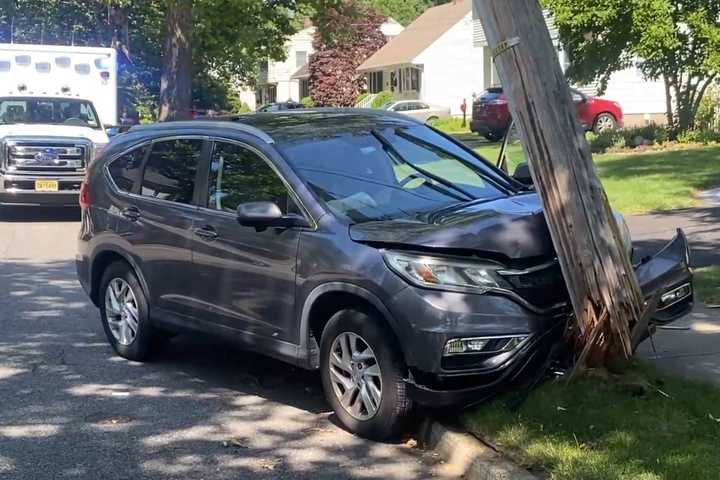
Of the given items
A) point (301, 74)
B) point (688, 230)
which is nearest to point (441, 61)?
point (301, 74)

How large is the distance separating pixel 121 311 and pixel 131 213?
81 cm

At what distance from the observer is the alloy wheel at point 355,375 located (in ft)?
18.2

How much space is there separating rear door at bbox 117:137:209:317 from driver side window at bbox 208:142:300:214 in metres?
0.18

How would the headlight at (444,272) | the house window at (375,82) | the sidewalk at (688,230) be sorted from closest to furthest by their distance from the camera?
the headlight at (444,272) → the sidewalk at (688,230) → the house window at (375,82)

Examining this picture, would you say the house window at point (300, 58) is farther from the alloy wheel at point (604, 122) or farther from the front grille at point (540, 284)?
the front grille at point (540, 284)

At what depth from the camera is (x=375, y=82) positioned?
6306 centimetres

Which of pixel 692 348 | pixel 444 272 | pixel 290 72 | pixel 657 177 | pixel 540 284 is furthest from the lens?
pixel 290 72

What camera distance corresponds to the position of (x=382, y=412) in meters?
5.49

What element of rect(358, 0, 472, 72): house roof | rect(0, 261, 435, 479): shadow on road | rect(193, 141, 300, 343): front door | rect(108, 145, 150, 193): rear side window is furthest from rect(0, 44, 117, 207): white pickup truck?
rect(358, 0, 472, 72): house roof

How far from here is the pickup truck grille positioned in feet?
51.3

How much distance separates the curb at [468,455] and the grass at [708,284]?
3.45 meters

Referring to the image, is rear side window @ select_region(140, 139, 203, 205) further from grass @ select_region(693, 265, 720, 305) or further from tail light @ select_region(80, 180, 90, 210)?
grass @ select_region(693, 265, 720, 305)

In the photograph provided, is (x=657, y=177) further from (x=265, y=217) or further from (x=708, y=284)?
(x=265, y=217)

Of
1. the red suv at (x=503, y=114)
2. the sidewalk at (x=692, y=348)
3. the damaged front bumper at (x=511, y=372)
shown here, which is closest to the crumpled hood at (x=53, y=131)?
the sidewalk at (x=692, y=348)
